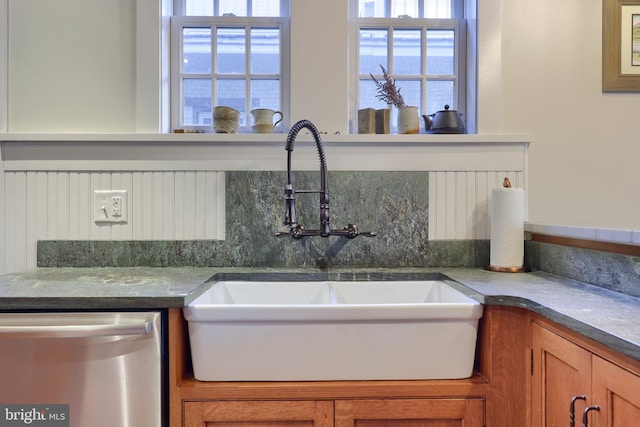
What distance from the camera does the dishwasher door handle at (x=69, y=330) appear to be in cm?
99

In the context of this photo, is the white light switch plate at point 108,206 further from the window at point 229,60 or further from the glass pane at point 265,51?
the glass pane at point 265,51

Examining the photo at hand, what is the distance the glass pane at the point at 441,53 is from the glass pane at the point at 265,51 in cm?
66

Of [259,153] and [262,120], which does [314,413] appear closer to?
[259,153]

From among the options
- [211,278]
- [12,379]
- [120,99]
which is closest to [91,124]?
[120,99]

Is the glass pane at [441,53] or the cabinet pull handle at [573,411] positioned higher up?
the glass pane at [441,53]

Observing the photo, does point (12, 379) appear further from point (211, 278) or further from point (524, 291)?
point (524, 291)

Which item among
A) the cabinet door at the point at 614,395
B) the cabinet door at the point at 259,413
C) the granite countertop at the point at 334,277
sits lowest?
the cabinet door at the point at 259,413

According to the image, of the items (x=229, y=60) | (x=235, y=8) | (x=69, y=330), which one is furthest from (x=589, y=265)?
(x=235, y=8)

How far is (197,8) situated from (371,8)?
2.50ft

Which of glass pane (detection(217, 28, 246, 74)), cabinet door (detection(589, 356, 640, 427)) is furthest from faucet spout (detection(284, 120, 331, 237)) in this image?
cabinet door (detection(589, 356, 640, 427))

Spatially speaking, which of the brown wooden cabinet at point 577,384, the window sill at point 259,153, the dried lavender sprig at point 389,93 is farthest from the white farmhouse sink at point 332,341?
the dried lavender sprig at point 389,93

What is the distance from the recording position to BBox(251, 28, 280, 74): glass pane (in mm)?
1757

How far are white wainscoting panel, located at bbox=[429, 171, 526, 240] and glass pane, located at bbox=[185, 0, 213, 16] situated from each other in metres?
A: 1.19

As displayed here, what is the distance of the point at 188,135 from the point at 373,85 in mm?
800
